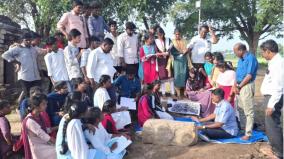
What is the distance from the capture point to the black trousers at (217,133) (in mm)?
7047

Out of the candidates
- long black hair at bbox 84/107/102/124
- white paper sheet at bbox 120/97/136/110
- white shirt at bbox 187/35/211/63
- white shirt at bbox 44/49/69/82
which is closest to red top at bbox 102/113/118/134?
long black hair at bbox 84/107/102/124

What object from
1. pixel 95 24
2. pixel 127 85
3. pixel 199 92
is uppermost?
pixel 95 24

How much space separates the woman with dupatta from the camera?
9.44 metres

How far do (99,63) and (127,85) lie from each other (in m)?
1.07

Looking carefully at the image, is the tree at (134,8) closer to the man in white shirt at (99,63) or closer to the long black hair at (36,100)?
the man in white shirt at (99,63)

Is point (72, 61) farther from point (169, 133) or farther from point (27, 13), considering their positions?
point (27, 13)

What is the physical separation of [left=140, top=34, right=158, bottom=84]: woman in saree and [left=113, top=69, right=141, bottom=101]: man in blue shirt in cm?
84

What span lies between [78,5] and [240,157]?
4.32 metres

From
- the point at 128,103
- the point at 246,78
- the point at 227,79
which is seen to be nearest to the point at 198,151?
the point at 246,78

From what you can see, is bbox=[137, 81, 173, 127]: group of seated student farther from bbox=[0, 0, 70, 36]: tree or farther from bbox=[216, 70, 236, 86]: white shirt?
bbox=[0, 0, 70, 36]: tree

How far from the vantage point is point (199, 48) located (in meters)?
9.14

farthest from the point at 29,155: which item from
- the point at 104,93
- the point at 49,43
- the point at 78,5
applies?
the point at 78,5

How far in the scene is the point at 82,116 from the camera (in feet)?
17.7

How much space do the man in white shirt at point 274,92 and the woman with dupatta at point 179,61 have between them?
367 cm
